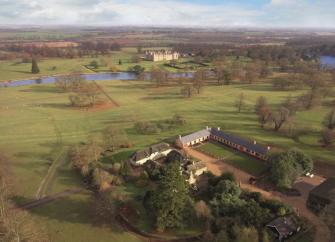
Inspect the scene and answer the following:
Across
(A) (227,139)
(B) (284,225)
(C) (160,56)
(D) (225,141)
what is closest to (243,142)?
(A) (227,139)

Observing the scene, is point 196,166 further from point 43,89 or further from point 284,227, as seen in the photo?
point 43,89

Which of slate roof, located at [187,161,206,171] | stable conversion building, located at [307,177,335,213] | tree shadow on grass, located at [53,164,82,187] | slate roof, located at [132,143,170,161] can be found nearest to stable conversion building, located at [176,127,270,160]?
slate roof, located at [132,143,170,161]

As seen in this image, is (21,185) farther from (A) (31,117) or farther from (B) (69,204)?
(A) (31,117)

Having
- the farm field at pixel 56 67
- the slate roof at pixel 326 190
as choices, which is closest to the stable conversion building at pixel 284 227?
the slate roof at pixel 326 190

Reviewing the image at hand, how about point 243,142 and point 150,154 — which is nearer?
point 150,154

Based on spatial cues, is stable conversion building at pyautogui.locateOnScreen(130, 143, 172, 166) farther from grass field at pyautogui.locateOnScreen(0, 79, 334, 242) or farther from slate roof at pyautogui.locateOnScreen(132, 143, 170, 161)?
grass field at pyautogui.locateOnScreen(0, 79, 334, 242)

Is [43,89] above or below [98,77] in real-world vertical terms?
below
